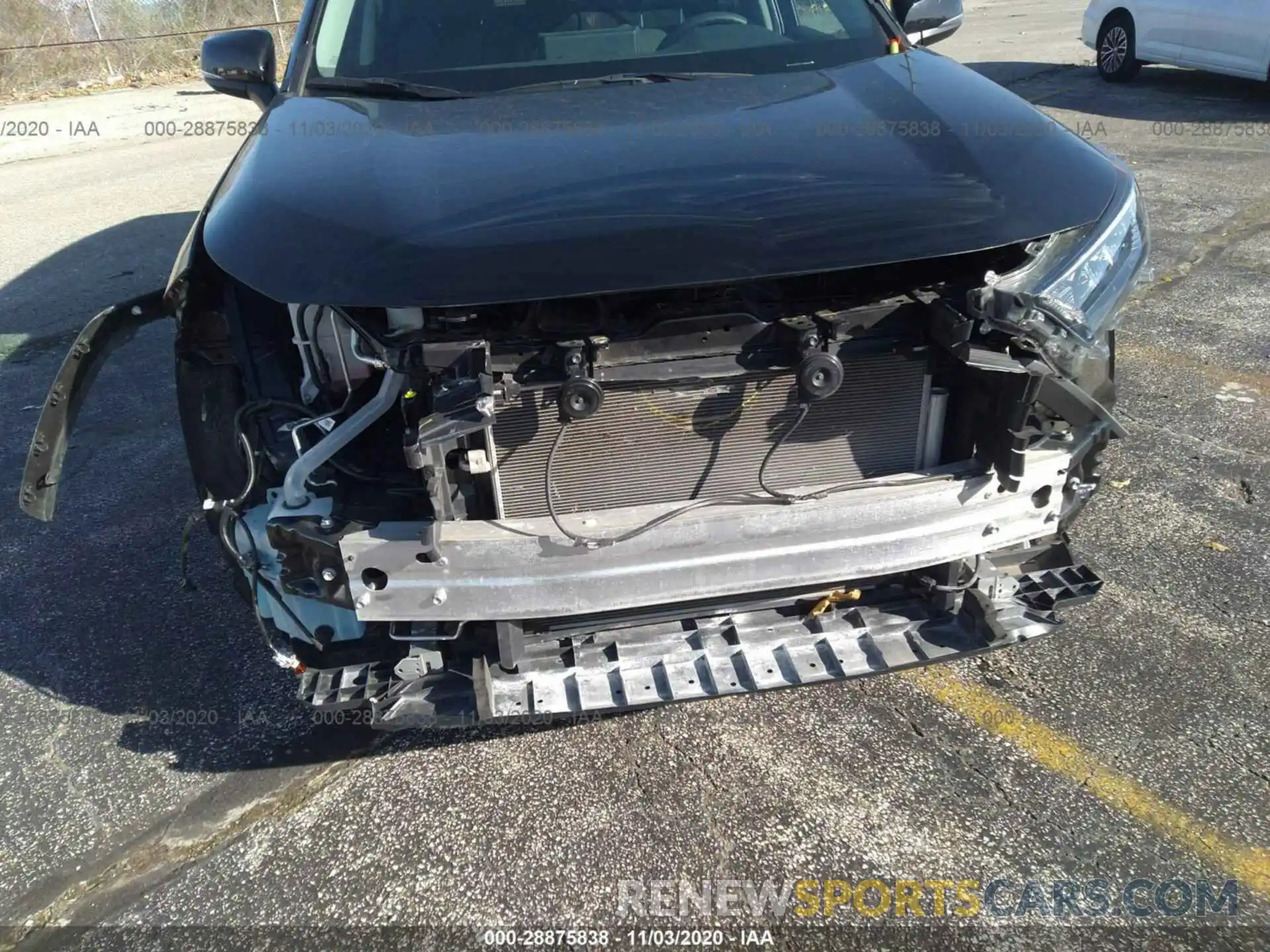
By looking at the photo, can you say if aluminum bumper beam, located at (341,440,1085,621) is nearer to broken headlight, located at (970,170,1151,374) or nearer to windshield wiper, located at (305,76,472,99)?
broken headlight, located at (970,170,1151,374)

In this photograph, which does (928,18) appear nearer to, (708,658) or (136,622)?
(708,658)

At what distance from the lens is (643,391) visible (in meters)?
1.99

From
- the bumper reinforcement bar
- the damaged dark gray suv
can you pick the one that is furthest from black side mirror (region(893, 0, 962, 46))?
the bumper reinforcement bar

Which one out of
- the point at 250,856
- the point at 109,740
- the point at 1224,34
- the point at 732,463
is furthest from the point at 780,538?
the point at 1224,34

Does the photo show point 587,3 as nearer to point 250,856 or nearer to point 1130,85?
point 250,856

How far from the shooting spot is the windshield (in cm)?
287

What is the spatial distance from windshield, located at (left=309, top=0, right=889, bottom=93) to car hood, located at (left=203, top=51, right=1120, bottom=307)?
33 centimetres

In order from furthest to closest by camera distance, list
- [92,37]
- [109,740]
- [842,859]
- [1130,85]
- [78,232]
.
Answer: [92,37] → [1130,85] → [78,232] → [109,740] → [842,859]

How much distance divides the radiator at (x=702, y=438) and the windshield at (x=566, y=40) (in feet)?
4.29

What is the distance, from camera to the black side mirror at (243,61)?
343cm

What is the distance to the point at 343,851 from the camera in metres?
2.19

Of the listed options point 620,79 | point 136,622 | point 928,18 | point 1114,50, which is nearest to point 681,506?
point 620,79

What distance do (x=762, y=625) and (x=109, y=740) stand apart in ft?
6.01

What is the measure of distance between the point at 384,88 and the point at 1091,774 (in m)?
2.75
